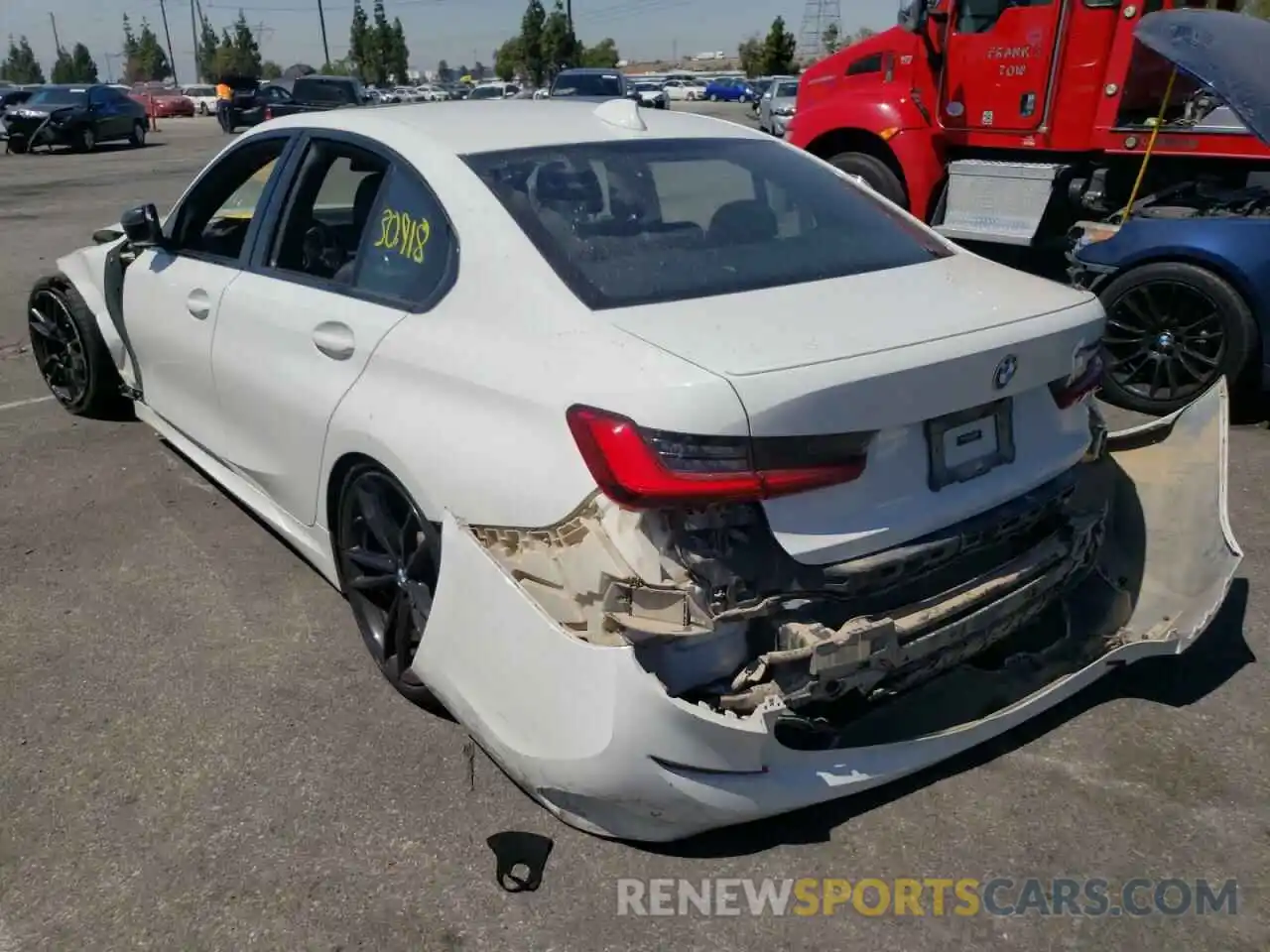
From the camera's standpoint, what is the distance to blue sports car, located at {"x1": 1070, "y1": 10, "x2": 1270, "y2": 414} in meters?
5.18

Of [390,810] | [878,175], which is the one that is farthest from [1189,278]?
[390,810]

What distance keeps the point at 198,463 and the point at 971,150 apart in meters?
7.02

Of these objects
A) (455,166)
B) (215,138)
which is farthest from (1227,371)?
(215,138)

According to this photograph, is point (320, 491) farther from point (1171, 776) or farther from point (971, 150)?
point (971, 150)

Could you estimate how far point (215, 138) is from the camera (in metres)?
33.3

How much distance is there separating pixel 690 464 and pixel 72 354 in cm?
446

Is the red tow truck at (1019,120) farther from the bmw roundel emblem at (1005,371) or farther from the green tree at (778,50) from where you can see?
the green tree at (778,50)

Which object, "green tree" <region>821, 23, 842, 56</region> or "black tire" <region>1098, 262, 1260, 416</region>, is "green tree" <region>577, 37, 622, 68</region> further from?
"black tire" <region>1098, 262, 1260, 416</region>

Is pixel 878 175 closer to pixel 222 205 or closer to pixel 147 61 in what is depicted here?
pixel 222 205

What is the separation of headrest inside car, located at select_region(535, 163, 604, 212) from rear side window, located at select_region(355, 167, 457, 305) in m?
0.29

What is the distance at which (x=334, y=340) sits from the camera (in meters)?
3.15

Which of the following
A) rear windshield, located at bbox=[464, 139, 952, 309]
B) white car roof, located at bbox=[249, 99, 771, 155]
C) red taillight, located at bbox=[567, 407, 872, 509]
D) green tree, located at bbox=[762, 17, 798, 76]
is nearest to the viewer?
red taillight, located at bbox=[567, 407, 872, 509]

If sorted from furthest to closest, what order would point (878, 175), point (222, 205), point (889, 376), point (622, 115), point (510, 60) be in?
point (510, 60) → point (878, 175) → point (222, 205) → point (622, 115) → point (889, 376)

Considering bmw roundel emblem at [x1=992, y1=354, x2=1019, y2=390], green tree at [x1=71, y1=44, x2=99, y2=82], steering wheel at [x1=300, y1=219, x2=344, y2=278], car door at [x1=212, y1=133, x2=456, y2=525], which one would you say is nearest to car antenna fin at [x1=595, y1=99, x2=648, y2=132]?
car door at [x1=212, y1=133, x2=456, y2=525]
